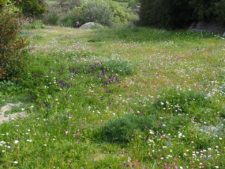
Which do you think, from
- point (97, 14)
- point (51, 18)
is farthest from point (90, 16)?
point (51, 18)

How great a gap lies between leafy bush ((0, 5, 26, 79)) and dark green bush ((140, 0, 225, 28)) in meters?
13.6

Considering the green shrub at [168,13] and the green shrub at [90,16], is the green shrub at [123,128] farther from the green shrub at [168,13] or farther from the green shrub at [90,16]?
the green shrub at [90,16]

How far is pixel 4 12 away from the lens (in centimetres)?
1118

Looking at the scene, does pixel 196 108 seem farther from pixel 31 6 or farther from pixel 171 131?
pixel 31 6

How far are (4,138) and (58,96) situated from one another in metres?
2.46

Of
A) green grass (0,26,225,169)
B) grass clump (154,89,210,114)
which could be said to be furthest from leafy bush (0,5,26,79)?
grass clump (154,89,210,114)

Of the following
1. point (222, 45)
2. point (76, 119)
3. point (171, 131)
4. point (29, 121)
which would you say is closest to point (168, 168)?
point (171, 131)

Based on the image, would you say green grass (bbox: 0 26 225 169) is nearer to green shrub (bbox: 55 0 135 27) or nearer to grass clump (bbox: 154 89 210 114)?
grass clump (bbox: 154 89 210 114)

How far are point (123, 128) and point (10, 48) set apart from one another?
4.78 m

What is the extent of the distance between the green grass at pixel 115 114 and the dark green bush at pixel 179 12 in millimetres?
9290

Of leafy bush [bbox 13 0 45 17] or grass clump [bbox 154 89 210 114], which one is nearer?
grass clump [bbox 154 89 210 114]

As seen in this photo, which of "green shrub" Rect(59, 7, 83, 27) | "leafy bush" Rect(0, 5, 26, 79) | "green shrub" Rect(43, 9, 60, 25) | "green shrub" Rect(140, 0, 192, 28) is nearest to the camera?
"leafy bush" Rect(0, 5, 26, 79)

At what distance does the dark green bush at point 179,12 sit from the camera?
22.5 meters

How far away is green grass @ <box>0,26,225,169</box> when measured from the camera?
6445 mm
